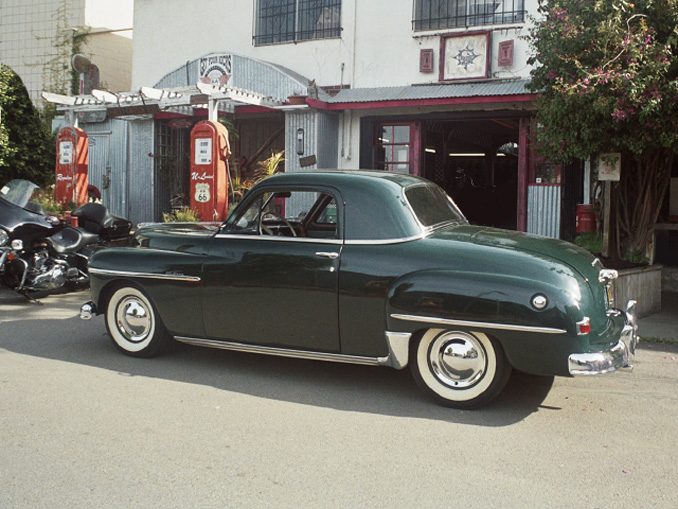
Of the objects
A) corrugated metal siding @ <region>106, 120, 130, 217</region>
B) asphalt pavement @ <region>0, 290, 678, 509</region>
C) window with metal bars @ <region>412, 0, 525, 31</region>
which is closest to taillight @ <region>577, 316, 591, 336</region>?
asphalt pavement @ <region>0, 290, 678, 509</region>

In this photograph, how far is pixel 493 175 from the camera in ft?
64.0

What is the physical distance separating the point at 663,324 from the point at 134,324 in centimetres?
596

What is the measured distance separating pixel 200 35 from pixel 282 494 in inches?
557

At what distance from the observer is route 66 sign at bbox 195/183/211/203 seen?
41.6ft

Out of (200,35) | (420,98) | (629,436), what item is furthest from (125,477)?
(200,35)

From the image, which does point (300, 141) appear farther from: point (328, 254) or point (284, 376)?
point (328, 254)

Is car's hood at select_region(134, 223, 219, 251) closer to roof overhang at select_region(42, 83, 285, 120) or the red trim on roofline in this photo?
roof overhang at select_region(42, 83, 285, 120)

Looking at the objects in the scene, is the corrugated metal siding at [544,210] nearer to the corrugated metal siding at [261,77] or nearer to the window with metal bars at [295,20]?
the corrugated metal siding at [261,77]

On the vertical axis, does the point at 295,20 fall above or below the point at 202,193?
above

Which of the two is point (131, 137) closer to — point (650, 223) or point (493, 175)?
point (493, 175)

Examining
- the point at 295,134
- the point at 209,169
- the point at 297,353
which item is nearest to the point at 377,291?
the point at 297,353

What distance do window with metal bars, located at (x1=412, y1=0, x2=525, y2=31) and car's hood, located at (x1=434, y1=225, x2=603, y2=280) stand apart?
8276 mm

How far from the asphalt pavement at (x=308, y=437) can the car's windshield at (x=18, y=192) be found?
3441 mm

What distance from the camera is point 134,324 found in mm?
6117
